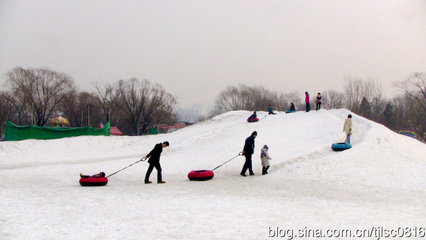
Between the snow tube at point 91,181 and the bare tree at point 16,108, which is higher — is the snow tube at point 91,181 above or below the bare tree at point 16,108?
below

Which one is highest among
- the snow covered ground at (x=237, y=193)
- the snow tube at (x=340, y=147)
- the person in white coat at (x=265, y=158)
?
the snow tube at (x=340, y=147)

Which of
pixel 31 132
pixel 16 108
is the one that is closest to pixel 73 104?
pixel 16 108

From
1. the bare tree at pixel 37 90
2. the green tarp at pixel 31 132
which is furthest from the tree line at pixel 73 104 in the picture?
the green tarp at pixel 31 132

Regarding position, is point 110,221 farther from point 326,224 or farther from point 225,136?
point 225,136

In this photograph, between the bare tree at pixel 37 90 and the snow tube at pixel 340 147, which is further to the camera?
the bare tree at pixel 37 90

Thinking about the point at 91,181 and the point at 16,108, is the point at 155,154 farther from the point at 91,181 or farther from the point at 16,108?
the point at 16,108

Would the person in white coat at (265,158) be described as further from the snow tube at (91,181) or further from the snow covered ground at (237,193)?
the snow tube at (91,181)

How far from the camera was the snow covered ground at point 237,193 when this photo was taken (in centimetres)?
723

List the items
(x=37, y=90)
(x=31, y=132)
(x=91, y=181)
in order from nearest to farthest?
(x=91, y=181) → (x=31, y=132) → (x=37, y=90)

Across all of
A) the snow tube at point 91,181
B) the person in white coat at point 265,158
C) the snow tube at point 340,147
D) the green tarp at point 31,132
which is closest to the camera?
the snow tube at point 91,181

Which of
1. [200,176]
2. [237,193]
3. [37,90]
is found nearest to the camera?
[237,193]

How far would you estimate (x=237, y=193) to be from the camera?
11500 mm

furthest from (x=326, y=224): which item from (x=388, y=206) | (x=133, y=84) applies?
(x=133, y=84)

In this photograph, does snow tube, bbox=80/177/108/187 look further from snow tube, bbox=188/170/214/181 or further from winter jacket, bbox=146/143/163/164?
snow tube, bbox=188/170/214/181
